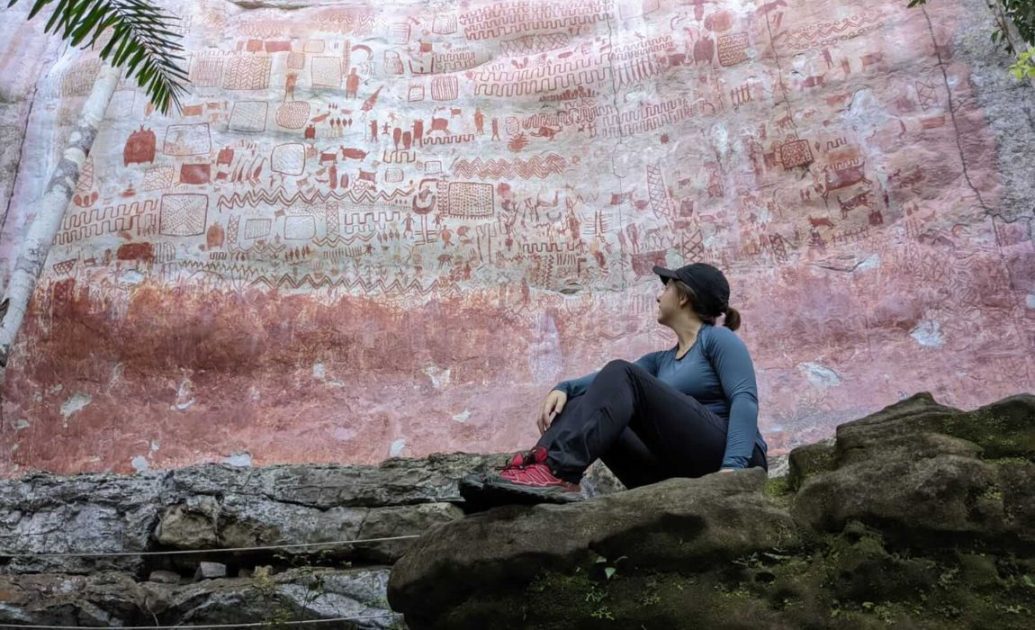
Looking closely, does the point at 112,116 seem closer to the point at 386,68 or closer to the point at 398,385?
the point at 386,68

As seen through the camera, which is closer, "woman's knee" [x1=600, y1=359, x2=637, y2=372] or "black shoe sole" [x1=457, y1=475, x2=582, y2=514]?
"black shoe sole" [x1=457, y1=475, x2=582, y2=514]

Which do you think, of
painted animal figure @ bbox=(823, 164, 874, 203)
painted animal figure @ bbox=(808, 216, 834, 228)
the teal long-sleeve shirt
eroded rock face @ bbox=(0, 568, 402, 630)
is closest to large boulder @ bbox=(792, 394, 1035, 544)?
the teal long-sleeve shirt

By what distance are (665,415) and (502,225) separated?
201 inches

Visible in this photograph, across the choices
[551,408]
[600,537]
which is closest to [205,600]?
[551,408]

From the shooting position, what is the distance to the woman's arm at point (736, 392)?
10.9 ft

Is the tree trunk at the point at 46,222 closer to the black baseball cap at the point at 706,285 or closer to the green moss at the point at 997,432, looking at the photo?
the black baseball cap at the point at 706,285

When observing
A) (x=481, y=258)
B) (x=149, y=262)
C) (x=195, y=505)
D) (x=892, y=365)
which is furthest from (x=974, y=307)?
(x=149, y=262)

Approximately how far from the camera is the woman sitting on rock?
9.99ft

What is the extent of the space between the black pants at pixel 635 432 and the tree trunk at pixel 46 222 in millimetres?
3189

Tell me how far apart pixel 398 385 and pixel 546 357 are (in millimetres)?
1061

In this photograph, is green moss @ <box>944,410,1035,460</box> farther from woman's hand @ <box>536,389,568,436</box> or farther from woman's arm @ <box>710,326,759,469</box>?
woman's hand @ <box>536,389,568,436</box>

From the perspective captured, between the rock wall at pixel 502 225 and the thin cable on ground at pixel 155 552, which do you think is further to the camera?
the rock wall at pixel 502 225

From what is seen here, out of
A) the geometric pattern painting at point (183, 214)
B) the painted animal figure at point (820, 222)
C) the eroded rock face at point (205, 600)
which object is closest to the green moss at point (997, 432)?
the eroded rock face at point (205, 600)

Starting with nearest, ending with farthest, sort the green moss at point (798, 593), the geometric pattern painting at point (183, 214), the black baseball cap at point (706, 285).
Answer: the green moss at point (798, 593), the black baseball cap at point (706, 285), the geometric pattern painting at point (183, 214)
